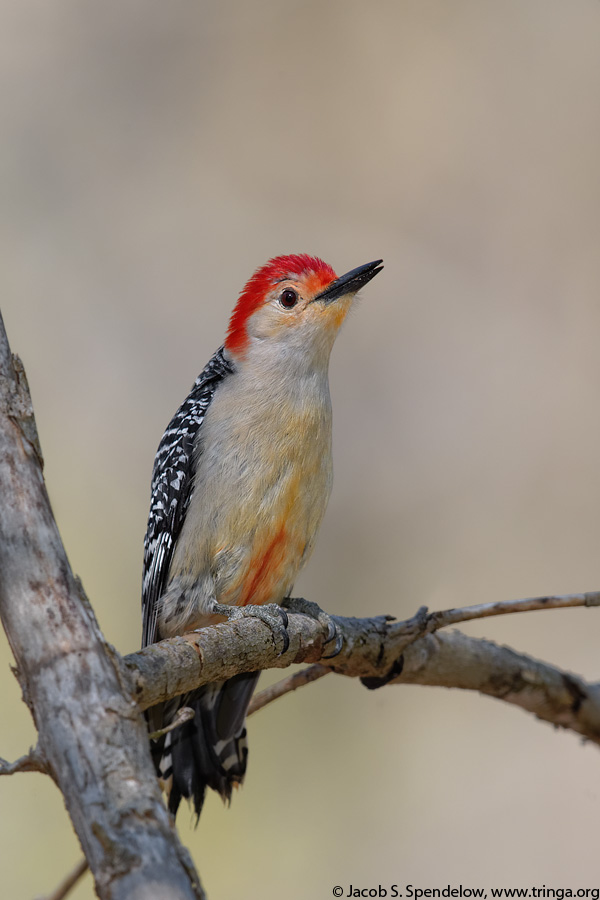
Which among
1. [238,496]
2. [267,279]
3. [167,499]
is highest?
[267,279]

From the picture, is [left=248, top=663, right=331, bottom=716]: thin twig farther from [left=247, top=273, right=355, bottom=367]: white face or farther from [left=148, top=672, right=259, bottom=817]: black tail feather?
[left=247, top=273, right=355, bottom=367]: white face

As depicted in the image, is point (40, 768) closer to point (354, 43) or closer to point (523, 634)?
point (523, 634)

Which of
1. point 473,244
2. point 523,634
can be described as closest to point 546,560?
point 523,634

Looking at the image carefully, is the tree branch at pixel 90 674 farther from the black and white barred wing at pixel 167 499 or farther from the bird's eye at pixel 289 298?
the bird's eye at pixel 289 298

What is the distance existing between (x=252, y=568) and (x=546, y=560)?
3.30 m

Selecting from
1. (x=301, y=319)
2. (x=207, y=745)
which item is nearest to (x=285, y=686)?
(x=207, y=745)

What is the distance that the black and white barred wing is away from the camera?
487 cm

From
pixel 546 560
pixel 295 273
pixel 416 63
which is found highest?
pixel 416 63

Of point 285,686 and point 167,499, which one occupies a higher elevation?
point 167,499

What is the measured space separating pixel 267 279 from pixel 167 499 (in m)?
1.51

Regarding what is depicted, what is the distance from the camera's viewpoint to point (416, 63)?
26.1 feet

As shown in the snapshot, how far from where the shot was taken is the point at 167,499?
196 inches

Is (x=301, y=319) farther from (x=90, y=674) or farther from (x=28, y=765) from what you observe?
(x=28, y=765)

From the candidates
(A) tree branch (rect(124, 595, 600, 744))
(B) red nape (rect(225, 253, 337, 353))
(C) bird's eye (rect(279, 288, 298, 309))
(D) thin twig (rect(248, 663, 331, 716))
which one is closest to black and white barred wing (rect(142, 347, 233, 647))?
(B) red nape (rect(225, 253, 337, 353))
